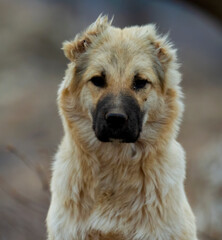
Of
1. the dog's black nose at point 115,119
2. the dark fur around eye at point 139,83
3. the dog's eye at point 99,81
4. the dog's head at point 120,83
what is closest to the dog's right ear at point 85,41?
the dog's head at point 120,83

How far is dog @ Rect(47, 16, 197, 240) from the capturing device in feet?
18.9

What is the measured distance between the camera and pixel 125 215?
5789 mm

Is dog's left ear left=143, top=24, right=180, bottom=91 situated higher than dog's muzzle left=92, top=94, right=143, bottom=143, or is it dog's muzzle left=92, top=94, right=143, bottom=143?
dog's left ear left=143, top=24, right=180, bottom=91

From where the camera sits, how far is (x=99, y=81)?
589cm

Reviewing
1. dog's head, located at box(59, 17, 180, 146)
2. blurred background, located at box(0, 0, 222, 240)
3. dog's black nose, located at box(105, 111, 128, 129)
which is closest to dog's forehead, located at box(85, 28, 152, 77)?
dog's head, located at box(59, 17, 180, 146)

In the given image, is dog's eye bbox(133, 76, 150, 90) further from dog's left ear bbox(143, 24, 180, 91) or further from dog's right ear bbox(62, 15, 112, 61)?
dog's right ear bbox(62, 15, 112, 61)

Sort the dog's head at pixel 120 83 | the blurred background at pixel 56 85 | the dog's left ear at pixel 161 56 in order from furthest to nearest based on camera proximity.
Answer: the blurred background at pixel 56 85 < the dog's left ear at pixel 161 56 < the dog's head at pixel 120 83

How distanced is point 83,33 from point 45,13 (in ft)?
53.4

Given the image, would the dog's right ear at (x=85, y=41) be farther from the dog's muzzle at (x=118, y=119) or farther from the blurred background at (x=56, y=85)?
the blurred background at (x=56, y=85)

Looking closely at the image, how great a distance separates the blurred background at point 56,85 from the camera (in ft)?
38.2

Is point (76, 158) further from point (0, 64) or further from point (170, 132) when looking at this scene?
point (0, 64)

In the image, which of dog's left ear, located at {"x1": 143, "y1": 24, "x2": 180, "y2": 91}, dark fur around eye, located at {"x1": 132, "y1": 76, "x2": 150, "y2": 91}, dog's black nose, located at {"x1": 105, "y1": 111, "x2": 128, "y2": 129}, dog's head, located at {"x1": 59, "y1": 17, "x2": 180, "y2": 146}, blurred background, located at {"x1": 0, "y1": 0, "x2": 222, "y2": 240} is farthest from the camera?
blurred background, located at {"x1": 0, "y1": 0, "x2": 222, "y2": 240}

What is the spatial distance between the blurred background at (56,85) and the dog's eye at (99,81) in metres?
3.18

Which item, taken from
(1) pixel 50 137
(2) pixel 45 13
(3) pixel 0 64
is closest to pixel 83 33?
(1) pixel 50 137
